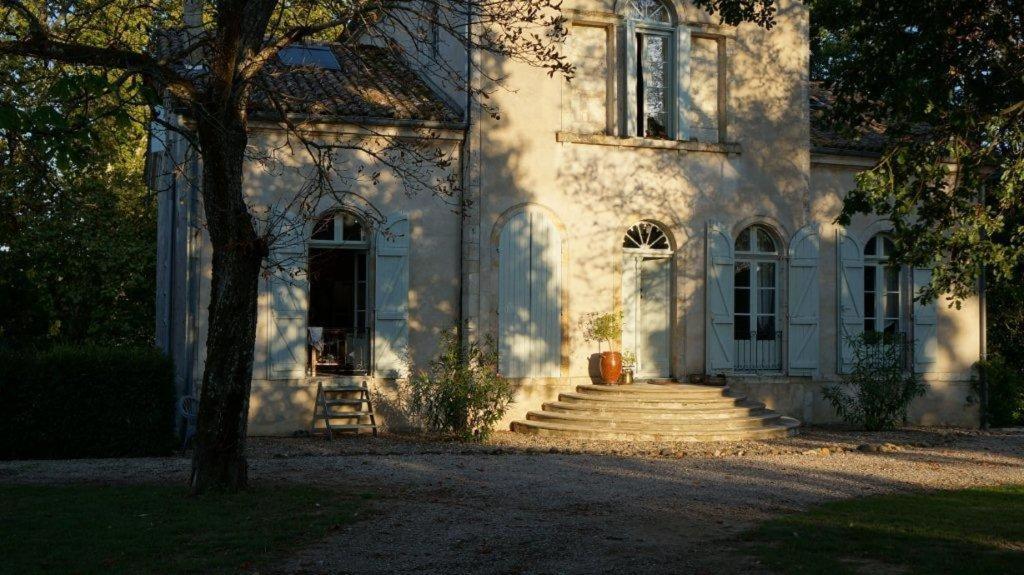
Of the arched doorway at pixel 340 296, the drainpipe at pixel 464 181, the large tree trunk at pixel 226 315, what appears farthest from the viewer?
the drainpipe at pixel 464 181

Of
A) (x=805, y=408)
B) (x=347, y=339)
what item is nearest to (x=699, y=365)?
(x=805, y=408)

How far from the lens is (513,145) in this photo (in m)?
14.8

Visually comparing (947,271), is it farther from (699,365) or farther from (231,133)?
(231,133)

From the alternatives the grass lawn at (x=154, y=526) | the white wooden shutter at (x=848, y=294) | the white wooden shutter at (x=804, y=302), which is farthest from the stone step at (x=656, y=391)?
the grass lawn at (x=154, y=526)

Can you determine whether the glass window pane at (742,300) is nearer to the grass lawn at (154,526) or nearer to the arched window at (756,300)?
the arched window at (756,300)

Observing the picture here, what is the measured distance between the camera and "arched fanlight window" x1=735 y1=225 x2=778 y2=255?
16062 millimetres

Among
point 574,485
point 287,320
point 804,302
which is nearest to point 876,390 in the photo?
point 804,302

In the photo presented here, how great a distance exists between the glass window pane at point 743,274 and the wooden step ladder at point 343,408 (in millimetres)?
5739

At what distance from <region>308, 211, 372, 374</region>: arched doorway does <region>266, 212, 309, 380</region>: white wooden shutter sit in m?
0.30

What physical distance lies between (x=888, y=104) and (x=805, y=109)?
252 inches

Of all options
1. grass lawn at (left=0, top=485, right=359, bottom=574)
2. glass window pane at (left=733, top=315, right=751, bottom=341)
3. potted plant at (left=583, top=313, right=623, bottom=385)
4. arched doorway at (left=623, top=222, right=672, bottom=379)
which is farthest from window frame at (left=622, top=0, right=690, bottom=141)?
grass lawn at (left=0, top=485, right=359, bottom=574)

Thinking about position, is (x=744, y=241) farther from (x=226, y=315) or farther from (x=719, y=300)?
(x=226, y=315)

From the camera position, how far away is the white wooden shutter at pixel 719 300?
15.5m

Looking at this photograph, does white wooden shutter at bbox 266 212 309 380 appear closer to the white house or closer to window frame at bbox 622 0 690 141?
the white house
